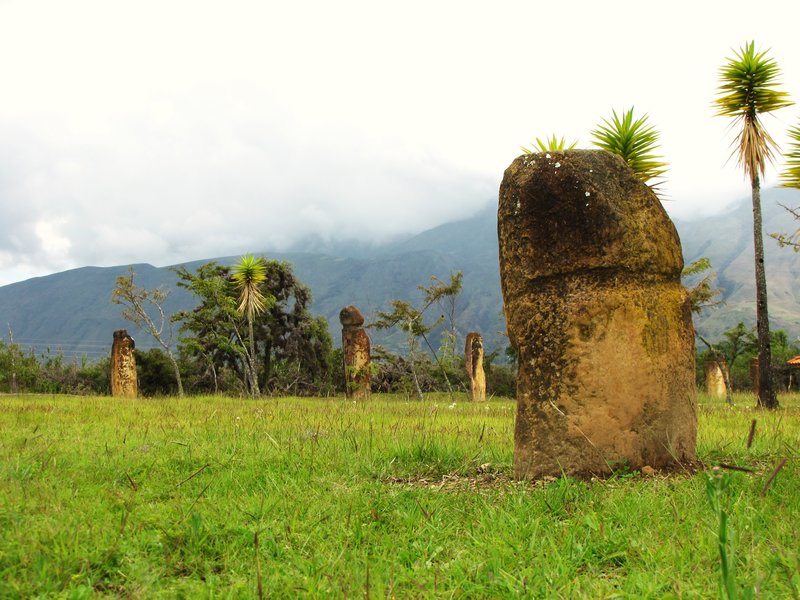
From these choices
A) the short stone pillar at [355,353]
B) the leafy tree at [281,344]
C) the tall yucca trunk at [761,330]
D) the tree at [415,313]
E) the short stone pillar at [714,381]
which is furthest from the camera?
the leafy tree at [281,344]

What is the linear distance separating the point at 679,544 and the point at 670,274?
289 centimetres

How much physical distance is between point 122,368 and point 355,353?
7.68 m

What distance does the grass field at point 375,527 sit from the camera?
110 inches

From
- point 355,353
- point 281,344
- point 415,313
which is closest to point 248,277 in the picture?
point 355,353

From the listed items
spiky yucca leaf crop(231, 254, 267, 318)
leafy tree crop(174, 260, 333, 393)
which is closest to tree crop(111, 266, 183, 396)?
leafy tree crop(174, 260, 333, 393)

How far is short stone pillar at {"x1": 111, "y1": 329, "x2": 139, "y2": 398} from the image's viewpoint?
66.9ft

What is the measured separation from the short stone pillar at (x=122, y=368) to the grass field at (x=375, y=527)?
1566 cm

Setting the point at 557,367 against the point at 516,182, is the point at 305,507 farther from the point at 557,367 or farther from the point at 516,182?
the point at 516,182

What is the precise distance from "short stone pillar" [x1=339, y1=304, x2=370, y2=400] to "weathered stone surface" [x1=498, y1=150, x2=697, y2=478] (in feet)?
52.7

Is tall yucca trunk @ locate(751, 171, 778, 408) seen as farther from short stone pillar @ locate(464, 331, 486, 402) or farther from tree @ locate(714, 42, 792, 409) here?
short stone pillar @ locate(464, 331, 486, 402)

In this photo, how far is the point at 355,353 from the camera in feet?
71.2

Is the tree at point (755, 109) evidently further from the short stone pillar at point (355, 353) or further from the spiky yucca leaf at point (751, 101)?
the short stone pillar at point (355, 353)

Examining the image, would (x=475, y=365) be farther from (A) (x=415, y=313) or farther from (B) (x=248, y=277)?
(B) (x=248, y=277)

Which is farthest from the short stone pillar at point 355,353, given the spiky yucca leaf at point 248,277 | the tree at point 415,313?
the spiky yucca leaf at point 248,277
